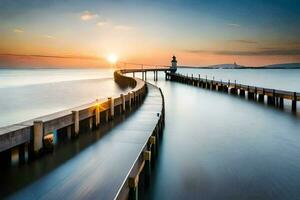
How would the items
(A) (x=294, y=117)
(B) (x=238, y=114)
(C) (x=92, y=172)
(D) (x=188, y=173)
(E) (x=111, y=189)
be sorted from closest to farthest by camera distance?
(E) (x=111, y=189) → (C) (x=92, y=172) → (D) (x=188, y=173) → (A) (x=294, y=117) → (B) (x=238, y=114)

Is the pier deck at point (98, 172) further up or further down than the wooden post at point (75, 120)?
further down

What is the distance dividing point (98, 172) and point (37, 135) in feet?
7.56

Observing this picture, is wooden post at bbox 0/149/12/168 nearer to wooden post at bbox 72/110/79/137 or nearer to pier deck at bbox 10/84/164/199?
pier deck at bbox 10/84/164/199

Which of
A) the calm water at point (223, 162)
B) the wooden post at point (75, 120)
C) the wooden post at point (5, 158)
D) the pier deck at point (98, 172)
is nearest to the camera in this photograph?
the pier deck at point (98, 172)

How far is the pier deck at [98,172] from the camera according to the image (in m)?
6.22

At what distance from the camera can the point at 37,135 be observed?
27.0 feet

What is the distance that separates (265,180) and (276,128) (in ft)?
31.5

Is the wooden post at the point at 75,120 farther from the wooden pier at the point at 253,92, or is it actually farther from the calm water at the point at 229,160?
the wooden pier at the point at 253,92

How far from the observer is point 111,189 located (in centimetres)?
654

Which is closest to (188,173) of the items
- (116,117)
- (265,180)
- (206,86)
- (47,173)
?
(265,180)

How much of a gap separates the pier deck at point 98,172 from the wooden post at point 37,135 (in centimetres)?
101

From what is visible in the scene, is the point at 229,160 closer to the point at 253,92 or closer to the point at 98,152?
the point at 98,152

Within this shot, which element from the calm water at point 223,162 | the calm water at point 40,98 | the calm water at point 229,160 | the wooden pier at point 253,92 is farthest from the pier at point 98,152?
the wooden pier at point 253,92

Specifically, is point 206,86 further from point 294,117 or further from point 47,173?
point 47,173
